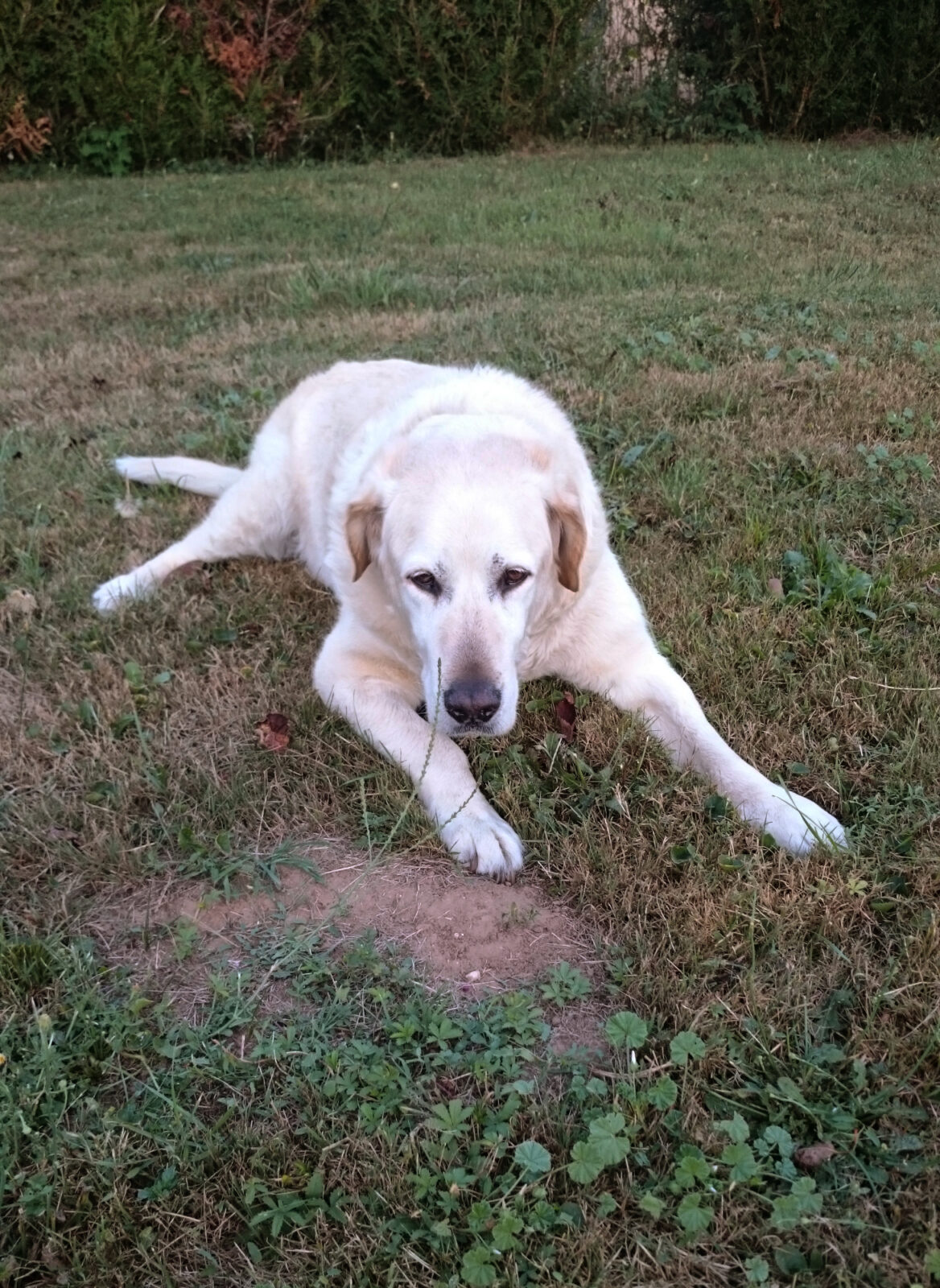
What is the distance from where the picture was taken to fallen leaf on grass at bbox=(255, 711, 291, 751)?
2713 mm

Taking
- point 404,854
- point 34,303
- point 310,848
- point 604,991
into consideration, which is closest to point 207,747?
point 310,848

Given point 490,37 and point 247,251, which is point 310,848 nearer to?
point 247,251

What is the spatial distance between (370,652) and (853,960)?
5.32 feet

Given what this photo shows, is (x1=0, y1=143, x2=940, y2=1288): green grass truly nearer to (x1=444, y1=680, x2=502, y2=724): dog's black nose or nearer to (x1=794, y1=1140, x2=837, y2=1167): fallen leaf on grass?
A: (x1=794, y1=1140, x2=837, y2=1167): fallen leaf on grass

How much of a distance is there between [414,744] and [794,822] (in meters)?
1.00

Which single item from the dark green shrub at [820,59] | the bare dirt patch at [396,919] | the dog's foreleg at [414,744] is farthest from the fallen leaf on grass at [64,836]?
the dark green shrub at [820,59]

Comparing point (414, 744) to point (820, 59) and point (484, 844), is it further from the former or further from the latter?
point (820, 59)

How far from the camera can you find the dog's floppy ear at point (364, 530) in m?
2.79

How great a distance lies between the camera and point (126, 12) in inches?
428

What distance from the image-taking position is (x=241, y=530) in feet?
12.7

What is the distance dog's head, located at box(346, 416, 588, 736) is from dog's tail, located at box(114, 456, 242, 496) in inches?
65.9

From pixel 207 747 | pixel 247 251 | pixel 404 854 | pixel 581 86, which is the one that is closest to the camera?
pixel 404 854

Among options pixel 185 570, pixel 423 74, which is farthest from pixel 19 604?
pixel 423 74

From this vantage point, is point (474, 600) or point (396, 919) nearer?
point (396, 919)
